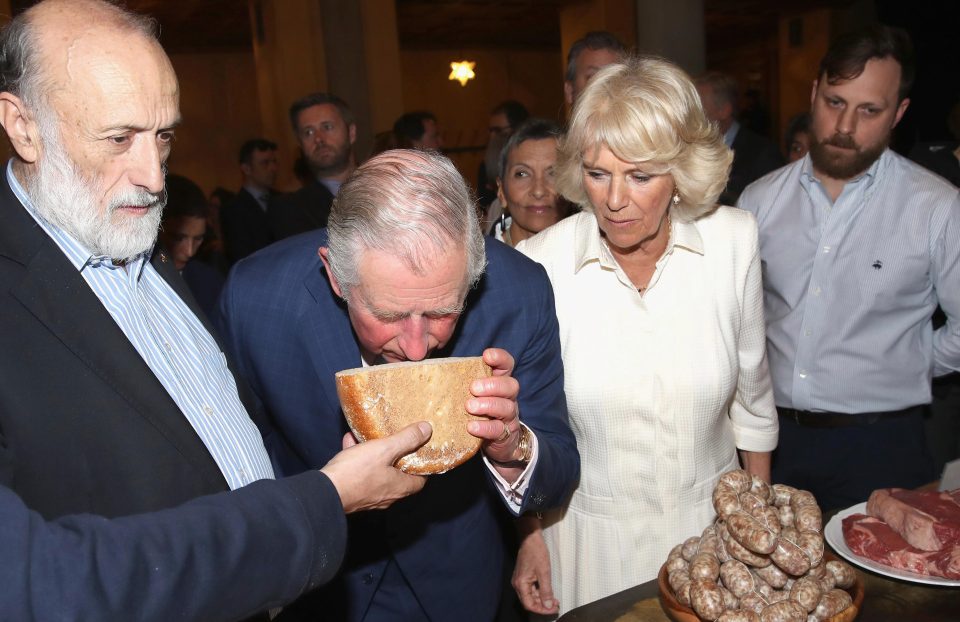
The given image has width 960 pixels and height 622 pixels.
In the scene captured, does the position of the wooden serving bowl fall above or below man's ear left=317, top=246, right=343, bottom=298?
below

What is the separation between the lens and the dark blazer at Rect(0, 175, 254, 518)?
1.24 meters

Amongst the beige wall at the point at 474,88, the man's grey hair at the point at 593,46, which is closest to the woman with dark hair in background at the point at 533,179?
the man's grey hair at the point at 593,46

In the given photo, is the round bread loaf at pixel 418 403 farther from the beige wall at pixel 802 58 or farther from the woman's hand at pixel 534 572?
the beige wall at pixel 802 58

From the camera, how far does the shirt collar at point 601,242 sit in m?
2.16

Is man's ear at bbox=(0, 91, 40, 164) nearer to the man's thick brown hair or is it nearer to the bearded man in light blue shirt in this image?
the bearded man in light blue shirt

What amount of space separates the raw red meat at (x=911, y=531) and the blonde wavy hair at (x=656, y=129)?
0.92 metres

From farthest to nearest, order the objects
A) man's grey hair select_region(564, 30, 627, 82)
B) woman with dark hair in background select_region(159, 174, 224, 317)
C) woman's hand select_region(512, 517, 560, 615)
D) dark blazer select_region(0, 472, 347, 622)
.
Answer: man's grey hair select_region(564, 30, 627, 82) < woman with dark hair in background select_region(159, 174, 224, 317) < woman's hand select_region(512, 517, 560, 615) < dark blazer select_region(0, 472, 347, 622)

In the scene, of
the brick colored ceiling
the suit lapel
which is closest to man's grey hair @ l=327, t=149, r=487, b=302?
the suit lapel

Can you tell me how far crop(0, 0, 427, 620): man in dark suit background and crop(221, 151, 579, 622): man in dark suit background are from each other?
0.20 meters

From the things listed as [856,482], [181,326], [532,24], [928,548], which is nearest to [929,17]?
[532,24]

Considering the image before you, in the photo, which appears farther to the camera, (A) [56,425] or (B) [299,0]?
(B) [299,0]

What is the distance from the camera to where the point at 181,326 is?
175 cm

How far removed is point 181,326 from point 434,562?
33.3 inches

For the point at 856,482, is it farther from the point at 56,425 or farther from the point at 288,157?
the point at 288,157
